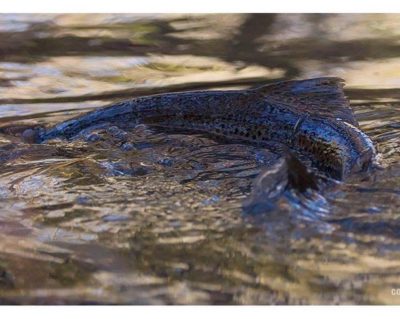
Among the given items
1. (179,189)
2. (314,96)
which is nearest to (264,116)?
(314,96)

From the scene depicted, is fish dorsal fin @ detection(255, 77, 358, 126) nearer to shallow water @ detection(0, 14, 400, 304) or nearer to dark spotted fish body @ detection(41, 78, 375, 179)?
dark spotted fish body @ detection(41, 78, 375, 179)

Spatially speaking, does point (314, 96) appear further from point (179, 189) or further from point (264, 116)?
point (179, 189)

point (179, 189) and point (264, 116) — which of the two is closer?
point (179, 189)

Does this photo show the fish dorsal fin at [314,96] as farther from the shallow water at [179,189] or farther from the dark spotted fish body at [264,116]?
the shallow water at [179,189]

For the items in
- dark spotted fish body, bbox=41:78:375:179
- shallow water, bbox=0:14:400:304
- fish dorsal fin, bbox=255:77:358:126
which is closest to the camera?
shallow water, bbox=0:14:400:304

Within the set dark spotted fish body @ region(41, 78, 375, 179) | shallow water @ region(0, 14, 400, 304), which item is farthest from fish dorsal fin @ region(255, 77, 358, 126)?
shallow water @ region(0, 14, 400, 304)

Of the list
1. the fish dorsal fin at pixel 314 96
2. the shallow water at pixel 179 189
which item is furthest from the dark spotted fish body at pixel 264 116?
the shallow water at pixel 179 189
